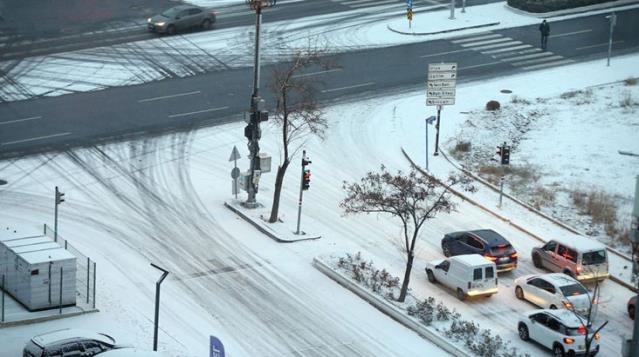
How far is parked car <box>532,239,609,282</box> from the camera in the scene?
141 feet

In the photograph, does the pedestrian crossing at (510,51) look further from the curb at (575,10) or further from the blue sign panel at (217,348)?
the blue sign panel at (217,348)

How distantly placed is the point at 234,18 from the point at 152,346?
39.6 metres

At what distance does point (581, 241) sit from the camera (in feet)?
144

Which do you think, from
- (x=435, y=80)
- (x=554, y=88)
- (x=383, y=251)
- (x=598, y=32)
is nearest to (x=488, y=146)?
(x=435, y=80)

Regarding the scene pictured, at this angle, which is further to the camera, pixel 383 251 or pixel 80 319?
pixel 383 251

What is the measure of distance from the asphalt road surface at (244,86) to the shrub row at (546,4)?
→ 1506mm

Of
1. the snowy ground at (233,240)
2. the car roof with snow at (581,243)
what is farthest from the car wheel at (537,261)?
the car roof with snow at (581,243)

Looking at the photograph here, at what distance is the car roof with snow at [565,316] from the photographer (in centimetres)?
3728

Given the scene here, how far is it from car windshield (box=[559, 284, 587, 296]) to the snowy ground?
1.46m

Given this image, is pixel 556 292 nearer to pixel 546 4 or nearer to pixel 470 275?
pixel 470 275

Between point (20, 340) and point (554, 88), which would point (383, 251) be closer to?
point (20, 340)

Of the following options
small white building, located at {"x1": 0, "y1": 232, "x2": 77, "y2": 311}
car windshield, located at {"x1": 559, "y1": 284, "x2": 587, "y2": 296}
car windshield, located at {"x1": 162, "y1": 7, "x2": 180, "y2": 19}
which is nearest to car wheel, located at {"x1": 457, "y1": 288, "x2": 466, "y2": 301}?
car windshield, located at {"x1": 559, "y1": 284, "x2": 587, "y2": 296}

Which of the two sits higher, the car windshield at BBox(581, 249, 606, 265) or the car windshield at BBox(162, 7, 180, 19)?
the car windshield at BBox(162, 7, 180, 19)

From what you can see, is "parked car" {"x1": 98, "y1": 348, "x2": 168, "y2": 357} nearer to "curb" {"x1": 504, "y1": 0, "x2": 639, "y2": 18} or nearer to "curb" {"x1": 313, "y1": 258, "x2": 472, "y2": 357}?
"curb" {"x1": 313, "y1": 258, "x2": 472, "y2": 357}
